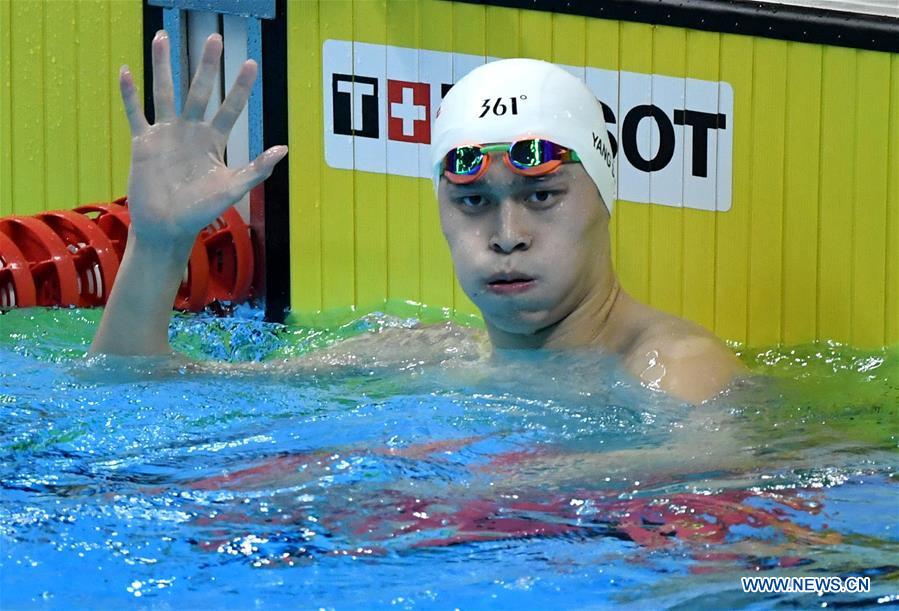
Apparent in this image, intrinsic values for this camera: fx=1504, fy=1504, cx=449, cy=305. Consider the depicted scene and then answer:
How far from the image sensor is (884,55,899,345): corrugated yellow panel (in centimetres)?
405

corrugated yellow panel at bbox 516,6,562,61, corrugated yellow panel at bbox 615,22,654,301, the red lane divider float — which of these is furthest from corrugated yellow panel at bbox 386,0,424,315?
corrugated yellow panel at bbox 615,22,654,301

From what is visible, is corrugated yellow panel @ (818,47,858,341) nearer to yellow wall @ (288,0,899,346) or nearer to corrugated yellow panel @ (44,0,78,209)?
yellow wall @ (288,0,899,346)

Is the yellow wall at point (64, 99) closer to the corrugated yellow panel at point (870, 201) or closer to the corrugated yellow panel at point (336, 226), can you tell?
the corrugated yellow panel at point (336, 226)

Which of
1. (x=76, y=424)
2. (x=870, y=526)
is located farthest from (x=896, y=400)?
(x=76, y=424)

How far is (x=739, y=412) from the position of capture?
3119 millimetres

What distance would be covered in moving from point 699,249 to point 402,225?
0.91 meters

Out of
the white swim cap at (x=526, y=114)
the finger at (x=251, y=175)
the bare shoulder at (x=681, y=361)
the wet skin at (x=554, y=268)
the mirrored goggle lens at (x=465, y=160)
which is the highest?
the white swim cap at (x=526, y=114)

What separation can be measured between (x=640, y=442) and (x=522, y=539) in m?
0.60

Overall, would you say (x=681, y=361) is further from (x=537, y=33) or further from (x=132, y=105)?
(x=537, y=33)

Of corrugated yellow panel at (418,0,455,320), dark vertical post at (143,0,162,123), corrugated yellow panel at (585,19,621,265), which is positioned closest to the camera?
corrugated yellow panel at (585,19,621,265)

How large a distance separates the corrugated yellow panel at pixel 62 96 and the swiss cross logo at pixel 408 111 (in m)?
1.04

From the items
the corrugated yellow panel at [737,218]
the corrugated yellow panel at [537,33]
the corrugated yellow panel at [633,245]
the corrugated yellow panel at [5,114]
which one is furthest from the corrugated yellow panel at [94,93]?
the corrugated yellow panel at [737,218]

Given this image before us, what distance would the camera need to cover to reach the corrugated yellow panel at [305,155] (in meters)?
4.66

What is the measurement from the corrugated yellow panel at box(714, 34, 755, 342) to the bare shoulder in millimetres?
954
